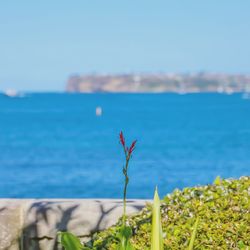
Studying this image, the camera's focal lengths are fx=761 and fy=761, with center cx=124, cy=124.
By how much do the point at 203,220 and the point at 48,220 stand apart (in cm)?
140

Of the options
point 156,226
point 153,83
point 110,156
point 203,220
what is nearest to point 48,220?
point 203,220

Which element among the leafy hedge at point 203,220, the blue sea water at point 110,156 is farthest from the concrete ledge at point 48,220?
the blue sea water at point 110,156

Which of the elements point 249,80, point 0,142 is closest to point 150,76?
point 249,80

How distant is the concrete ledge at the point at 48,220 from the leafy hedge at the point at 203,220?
364mm

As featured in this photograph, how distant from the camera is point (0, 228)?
226 inches

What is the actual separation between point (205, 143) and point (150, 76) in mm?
126633

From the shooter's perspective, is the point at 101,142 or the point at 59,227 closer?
the point at 59,227

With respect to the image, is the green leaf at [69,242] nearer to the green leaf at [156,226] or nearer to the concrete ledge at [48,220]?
the green leaf at [156,226]

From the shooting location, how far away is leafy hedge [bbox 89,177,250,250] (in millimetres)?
4707

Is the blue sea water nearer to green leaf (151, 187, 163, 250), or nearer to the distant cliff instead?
green leaf (151, 187, 163, 250)

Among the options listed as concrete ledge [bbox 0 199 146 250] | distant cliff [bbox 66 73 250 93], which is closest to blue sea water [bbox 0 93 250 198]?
concrete ledge [bbox 0 199 146 250]

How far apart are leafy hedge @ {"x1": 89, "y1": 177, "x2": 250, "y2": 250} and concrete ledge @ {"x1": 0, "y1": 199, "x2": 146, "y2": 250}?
0.36m

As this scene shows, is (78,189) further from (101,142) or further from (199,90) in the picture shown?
(199,90)

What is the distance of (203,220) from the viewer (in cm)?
483
